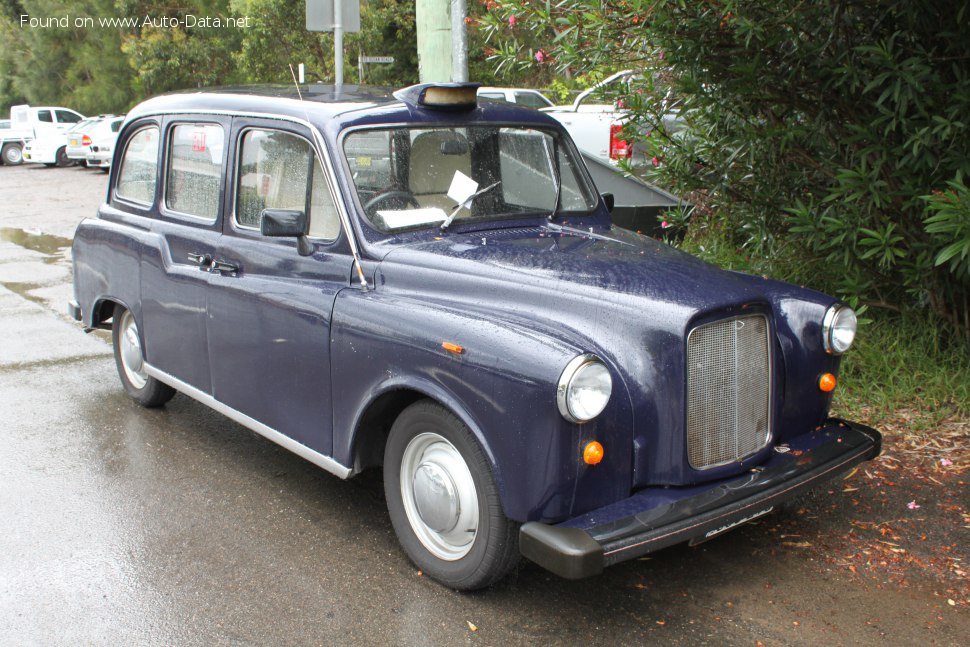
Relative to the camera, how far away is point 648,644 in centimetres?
343

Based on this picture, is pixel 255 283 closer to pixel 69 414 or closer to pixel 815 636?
pixel 69 414

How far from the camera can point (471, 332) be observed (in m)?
3.50

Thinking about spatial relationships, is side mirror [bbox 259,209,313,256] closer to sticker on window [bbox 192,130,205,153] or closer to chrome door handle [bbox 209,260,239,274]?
chrome door handle [bbox 209,260,239,274]

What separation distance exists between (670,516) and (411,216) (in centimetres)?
184

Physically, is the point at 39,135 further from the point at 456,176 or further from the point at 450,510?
the point at 450,510

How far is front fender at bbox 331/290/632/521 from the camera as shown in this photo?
325 centimetres

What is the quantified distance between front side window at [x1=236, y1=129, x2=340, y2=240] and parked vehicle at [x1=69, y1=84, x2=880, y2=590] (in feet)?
0.04

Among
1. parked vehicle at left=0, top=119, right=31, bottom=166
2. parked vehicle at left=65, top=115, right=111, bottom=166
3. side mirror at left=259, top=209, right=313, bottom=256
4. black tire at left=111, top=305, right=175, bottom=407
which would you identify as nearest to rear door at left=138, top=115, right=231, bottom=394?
black tire at left=111, top=305, right=175, bottom=407

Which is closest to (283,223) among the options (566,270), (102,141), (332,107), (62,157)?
(332,107)

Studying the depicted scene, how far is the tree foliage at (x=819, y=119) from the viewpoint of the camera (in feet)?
16.5

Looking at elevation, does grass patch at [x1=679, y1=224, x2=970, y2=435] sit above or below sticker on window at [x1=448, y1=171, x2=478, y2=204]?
below

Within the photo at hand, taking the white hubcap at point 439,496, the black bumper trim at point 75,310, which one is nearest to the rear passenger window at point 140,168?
the black bumper trim at point 75,310

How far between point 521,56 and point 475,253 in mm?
2678

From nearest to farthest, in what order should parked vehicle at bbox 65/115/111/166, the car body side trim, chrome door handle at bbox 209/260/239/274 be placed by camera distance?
1. the car body side trim
2. chrome door handle at bbox 209/260/239/274
3. parked vehicle at bbox 65/115/111/166
